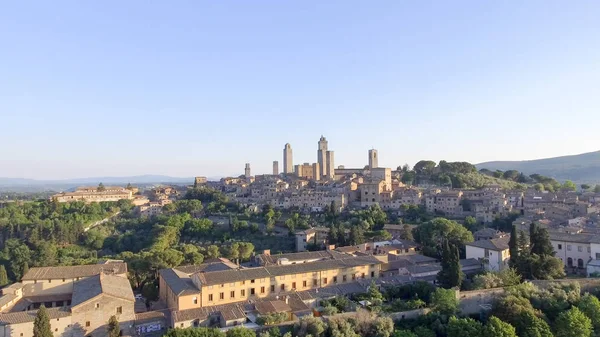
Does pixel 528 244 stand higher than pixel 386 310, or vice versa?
pixel 528 244

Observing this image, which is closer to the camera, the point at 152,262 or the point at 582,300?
the point at 582,300

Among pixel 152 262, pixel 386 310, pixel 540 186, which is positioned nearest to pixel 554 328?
pixel 386 310

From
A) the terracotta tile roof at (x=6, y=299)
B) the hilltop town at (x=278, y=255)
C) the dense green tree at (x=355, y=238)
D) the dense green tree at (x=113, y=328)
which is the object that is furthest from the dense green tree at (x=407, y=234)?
the terracotta tile roof at (x=6, y=299)

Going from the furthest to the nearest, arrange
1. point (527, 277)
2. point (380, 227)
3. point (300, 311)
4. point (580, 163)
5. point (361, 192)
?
point (580, 163), point (361, 192), point (380, 227), point (527, 277), point (300, 311)

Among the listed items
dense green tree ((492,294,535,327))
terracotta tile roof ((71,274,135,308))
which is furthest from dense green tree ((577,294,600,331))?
terracotta tile roof ((71,274,135,308))

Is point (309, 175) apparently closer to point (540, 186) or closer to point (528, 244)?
point (540, 186)

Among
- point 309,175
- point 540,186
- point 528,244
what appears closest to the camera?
point 528,244

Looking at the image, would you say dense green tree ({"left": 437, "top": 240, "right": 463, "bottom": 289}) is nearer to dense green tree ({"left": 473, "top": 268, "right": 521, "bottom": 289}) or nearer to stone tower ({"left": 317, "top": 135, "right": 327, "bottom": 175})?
dense green tree ({"left": 473, "top": 268, "right": 521, "bottom": 289})

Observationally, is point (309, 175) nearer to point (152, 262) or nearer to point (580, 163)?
point (152, 262)
